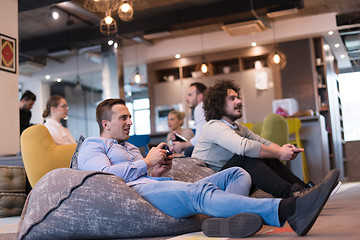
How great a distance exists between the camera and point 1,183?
4238 millimetres

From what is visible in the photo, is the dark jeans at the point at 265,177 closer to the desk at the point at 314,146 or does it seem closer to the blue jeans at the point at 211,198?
the blue jeans at the point at 211,198

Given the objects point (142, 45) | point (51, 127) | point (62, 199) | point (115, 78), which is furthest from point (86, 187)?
point (142, 45)

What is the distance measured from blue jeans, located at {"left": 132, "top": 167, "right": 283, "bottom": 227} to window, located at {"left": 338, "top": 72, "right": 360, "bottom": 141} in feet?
30.3

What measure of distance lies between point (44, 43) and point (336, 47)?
647cm

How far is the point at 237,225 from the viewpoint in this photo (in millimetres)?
1754

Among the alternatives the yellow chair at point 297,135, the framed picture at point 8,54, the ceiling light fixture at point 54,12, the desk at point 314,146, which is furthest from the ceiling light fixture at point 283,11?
the framed picture at point 8,54

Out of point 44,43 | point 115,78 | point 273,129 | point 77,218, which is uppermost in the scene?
point 44,43

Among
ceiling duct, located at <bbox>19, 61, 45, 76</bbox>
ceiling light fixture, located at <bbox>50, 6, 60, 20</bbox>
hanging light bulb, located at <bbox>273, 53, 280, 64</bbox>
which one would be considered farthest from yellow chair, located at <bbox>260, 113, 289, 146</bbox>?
ceiling duct, located at <bbox>19, 61, 45, 76</bbox>

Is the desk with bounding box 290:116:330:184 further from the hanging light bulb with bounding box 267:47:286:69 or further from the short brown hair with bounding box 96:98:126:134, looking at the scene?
the short brown hair with bounding box 96:98:126:134

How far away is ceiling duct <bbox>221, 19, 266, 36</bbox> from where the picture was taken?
831cm

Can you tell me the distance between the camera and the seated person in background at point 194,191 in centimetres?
174

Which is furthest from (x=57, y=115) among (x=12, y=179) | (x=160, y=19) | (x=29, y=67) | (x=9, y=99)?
(x=29, y=67)

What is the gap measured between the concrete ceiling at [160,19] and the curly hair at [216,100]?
14.3 ft

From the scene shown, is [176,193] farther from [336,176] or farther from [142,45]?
[142,45]
